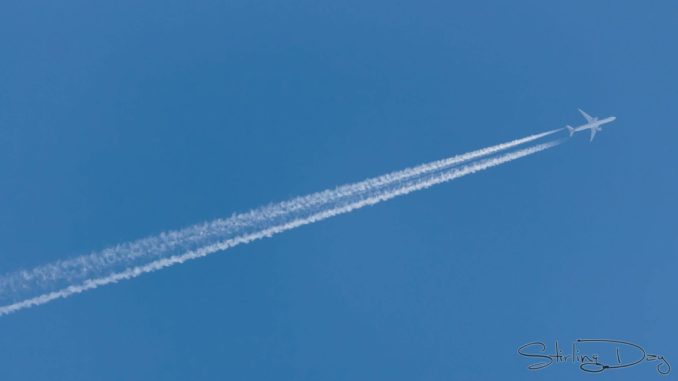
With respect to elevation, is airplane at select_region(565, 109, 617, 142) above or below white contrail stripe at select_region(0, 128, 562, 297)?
above

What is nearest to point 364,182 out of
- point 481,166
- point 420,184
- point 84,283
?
point 420,184

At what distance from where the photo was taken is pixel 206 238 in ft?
157

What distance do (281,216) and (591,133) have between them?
25.7m

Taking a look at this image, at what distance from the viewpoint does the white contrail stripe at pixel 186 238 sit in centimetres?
4494

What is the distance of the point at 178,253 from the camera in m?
46.6

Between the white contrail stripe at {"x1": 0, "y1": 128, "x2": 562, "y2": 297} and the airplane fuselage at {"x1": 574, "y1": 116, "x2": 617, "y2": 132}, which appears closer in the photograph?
the white contrail stripe at {"x1": 0, "y1": 128, "x2": 562, "y2": 297}

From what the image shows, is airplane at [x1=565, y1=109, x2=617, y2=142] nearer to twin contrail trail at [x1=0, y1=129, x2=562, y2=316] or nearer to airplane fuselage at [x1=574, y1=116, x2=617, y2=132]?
airplane fuselage at [x1=574, y1=116, x2=617, y2=132]

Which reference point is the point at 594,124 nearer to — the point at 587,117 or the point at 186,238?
the point at 587,117

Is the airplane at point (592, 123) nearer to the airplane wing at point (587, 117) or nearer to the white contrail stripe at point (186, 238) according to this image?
the airplane wing at point (587, 117)

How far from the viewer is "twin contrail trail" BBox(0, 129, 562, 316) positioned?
4434 centimetres

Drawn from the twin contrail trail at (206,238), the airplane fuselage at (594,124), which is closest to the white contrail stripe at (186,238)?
the twin contrail trail at (206,238)

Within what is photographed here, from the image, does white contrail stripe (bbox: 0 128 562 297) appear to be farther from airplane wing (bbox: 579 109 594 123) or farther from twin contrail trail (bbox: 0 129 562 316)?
airplane wing (bbox: 579 109 594 123)

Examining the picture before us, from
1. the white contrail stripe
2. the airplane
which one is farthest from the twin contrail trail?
the airplane

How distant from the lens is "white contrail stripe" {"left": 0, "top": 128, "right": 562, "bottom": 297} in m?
44.9
